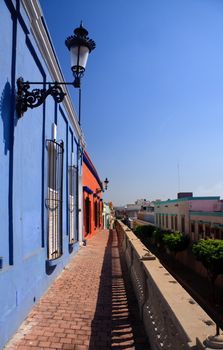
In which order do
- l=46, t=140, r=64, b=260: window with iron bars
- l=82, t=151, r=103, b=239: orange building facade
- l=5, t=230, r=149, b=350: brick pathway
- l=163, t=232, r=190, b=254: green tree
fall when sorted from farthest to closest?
l=163, t=232, r=190, b=254: green tree
l=82, t=151, r=103, b=239: orange building facade
l=46, t=140, r=64, b=260: window with iron bars
l=5, t=230, r=149, b=350: brick pathway

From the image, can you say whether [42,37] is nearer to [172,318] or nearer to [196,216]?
[172,318]

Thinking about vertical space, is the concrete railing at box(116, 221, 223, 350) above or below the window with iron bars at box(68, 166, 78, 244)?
below

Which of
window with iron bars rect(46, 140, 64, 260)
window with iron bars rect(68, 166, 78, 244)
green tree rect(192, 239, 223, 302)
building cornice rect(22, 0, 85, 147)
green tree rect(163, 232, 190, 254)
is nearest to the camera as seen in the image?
building cornice rect(22, 0, 85, 147)

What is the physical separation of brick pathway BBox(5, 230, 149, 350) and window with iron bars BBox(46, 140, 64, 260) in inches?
31.4

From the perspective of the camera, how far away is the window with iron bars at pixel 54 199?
7.24 m

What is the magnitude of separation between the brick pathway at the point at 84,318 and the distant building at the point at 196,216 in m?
9.92

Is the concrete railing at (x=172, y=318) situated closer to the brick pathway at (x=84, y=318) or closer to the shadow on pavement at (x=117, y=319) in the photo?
the shadow on pavement at (x=117, y=319)

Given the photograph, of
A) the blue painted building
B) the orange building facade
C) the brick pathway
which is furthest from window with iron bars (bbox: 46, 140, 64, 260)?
the orange building facade

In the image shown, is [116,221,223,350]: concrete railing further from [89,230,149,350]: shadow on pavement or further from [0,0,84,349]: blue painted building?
[0,0,84,349]: blue painted building

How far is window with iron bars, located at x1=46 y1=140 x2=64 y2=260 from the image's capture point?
23.8ft

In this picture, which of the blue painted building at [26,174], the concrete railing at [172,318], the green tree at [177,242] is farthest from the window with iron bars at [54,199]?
the green tree at [177,242]

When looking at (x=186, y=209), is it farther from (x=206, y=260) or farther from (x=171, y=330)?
(x=171, y=330)

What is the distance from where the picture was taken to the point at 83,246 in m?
14.5

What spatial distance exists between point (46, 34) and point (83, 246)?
9.91 metres
